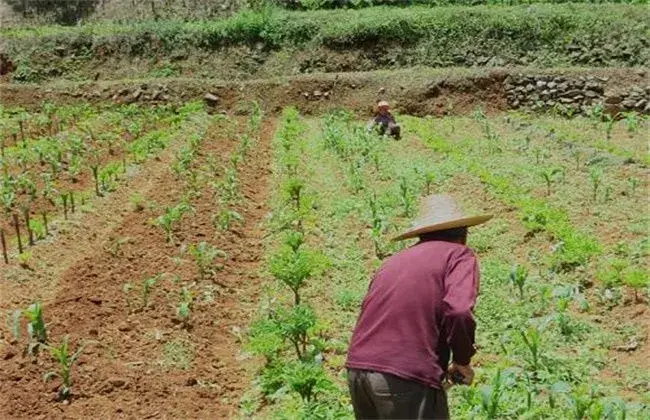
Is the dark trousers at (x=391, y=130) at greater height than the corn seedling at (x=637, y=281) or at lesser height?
lesser

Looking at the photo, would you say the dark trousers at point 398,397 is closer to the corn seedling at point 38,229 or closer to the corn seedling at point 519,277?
the corn seedling at point 519,277

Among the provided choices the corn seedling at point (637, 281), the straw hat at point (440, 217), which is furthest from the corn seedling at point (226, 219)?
the straw hat at point (440, 217)

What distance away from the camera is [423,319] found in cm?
336

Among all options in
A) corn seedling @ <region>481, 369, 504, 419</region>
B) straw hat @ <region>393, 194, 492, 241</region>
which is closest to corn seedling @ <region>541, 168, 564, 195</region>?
corn seedling @ <region>481, 369, 504, 419</region>

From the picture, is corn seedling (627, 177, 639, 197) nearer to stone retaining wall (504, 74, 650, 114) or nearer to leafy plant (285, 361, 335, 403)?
leafy plant (285, 361, 335, 403)

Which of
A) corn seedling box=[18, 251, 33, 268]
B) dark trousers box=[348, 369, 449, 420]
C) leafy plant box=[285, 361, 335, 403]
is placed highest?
dark trousers box=[348, 369, 449, 420]

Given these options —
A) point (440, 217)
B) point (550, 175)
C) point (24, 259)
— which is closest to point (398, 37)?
point (550, 175)

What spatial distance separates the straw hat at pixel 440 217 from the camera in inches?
144

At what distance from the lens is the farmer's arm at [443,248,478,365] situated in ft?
10.7

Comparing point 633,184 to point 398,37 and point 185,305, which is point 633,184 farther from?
point 398,37

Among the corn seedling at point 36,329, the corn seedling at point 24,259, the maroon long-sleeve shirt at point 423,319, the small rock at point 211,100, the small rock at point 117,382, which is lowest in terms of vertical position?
the small rock at point 211,100

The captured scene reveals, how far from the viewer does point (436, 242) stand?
3607 millimetres

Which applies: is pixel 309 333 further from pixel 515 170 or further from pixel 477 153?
pixel 477 153

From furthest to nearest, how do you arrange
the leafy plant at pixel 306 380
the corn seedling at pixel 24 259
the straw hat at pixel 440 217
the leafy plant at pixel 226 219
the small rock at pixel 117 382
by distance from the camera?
the leafy plant at pixel 226 219
the corn seedling at pixel 24 259
the small rock at pixel 117 382
the leafy plant at pixel 306 380
the straw hat at pixel 440 217
